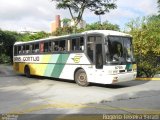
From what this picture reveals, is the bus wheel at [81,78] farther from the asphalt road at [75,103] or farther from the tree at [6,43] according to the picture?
the tree at [6,43]

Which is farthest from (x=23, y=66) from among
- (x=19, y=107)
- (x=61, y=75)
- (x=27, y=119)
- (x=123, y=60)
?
(x=27, y=119)

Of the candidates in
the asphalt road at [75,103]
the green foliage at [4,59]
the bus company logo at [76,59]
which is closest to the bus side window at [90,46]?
the bus company logo at [76,59]

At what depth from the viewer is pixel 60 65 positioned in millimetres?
18938

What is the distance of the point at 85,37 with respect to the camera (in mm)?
16781

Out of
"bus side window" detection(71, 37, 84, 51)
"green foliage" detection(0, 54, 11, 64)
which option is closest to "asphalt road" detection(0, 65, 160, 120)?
"bus side window" detection(71, 37, 84, 51)

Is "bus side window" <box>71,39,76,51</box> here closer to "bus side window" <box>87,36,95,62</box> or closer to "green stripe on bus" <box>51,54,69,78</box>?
"green stripe on bus" <box>51,54,69,78</box>

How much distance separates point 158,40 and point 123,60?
6671 millimetres

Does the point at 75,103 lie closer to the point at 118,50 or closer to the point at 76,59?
the point at 118,50

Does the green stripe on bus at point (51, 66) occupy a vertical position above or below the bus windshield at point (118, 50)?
below

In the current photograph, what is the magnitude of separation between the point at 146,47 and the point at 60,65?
19.5 ft

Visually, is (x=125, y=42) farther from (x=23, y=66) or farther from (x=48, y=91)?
(x=23, y=66)

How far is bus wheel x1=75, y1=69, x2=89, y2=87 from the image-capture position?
16.9 metres

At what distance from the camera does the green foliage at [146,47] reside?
21109mm

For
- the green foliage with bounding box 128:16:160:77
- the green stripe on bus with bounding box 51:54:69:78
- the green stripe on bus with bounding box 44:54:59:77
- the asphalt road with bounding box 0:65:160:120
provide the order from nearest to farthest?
the asphalt road with bounding box 0:65:160:120 < the green stripe on bus with bounding box 51:54:69:78 < the green stripe on bus with bounding box 44:54:59:77 < the green foliage with bounding box 128:16:160:77
